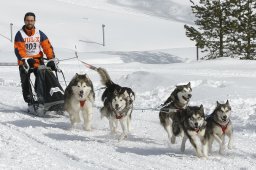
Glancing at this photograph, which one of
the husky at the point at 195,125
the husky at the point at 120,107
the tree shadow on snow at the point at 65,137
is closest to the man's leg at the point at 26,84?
the tree shadow on snow at the point at 65,137

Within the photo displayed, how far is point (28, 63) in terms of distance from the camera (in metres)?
8.82

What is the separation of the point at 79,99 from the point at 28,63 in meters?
1.47

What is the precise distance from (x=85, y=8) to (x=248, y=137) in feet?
119

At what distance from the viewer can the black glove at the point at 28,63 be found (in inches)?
344

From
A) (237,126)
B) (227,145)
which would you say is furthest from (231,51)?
(227,145)

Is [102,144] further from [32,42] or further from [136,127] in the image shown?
[32,42]

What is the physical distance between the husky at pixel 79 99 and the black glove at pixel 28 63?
1.14 metres

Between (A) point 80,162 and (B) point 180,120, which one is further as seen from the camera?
(B) point 180,120

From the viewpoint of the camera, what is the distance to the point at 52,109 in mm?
8812

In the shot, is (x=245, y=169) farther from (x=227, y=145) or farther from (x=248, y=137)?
(x=248, y=137)

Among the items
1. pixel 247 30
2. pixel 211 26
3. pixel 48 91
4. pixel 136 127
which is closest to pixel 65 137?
pixel 136 127

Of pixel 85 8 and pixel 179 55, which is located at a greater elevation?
pixel 85 8

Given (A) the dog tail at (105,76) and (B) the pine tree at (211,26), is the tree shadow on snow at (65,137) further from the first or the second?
(B) the pine tree at (211,26)

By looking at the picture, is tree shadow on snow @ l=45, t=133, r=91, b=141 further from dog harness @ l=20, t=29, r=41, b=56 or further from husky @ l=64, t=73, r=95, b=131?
dog harness @ l=20, t=29, r=41, b=56
